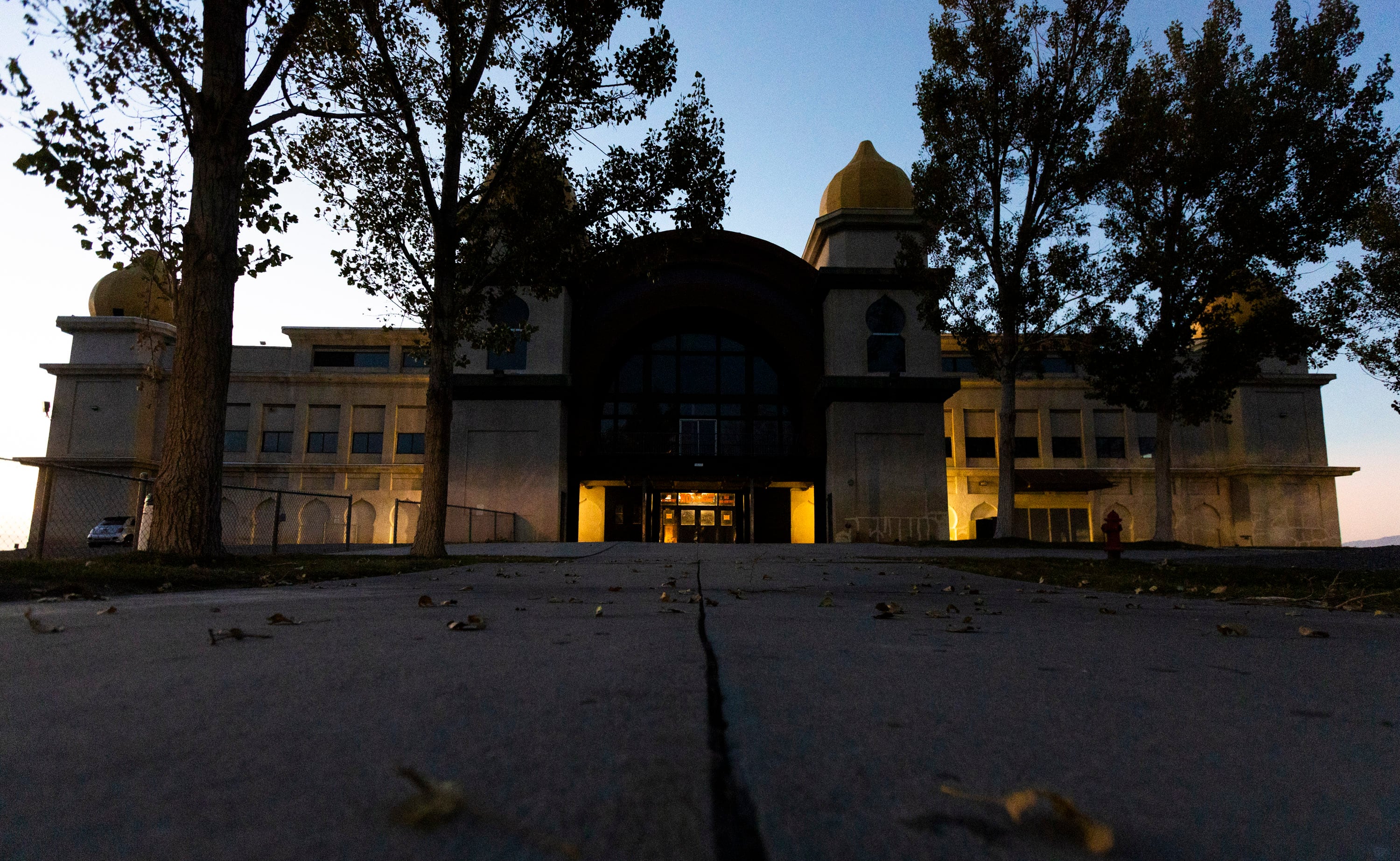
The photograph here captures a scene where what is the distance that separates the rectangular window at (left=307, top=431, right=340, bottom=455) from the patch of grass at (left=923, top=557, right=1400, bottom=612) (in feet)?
107

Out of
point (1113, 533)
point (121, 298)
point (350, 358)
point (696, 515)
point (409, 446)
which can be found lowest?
point (1113, 533)

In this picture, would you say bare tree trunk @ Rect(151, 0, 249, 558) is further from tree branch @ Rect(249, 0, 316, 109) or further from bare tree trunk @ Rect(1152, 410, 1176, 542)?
bare tree trunk @ Rect(1152, 410, 1176, 542)

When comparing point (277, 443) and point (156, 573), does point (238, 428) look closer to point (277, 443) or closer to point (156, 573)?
point (277, 443)

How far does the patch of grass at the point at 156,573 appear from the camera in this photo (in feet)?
14.5

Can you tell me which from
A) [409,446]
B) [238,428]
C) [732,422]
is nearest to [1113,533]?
[732,422]

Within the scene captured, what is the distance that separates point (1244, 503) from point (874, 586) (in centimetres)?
3763

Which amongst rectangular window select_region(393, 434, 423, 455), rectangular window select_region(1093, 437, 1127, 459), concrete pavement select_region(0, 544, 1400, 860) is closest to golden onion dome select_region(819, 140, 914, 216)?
rectangular window select_region(1093, 437, 1127, 459)

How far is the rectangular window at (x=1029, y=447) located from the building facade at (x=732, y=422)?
0.52 feet

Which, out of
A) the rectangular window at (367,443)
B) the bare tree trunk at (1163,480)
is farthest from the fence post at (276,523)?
the rectangular window at (367,443)

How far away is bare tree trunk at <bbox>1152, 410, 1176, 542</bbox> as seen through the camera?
68.9 ft

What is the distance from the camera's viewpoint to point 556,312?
30359mm

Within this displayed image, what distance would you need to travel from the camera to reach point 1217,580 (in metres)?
6.84

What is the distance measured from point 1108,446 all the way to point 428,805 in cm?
4082

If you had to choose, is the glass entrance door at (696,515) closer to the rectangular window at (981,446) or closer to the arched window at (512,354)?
the arched window at (512,354)
